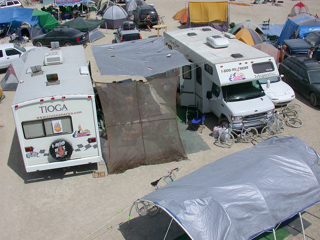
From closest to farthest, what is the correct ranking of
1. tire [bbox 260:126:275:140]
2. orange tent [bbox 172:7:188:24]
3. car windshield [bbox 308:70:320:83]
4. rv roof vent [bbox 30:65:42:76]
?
rv roof vent [bbox 30:65:42:76]
tire [bbox 260:126:275:140]
car windshield [bbox 308:70:320:83]
orange tent [bbox 172:7:188:24]

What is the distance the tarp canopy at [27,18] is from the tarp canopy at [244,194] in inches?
882

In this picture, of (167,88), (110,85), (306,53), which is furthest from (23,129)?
(306,53)

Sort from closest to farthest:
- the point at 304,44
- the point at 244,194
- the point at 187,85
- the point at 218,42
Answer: the point at 244,194
the point at 218,42
the point at 187,85
the point at 304,44

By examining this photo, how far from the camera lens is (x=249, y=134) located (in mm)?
11273

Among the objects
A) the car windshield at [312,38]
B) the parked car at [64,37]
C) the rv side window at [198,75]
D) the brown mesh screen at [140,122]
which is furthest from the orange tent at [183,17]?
the brown mesh screen at [140,122]

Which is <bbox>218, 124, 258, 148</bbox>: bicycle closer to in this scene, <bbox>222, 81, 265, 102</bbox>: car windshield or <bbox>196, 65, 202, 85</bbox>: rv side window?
<bbox>222, 81, 265, 102</bbox>: car windshield

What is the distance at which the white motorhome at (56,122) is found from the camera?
29.0 ft

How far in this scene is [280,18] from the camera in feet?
95.9

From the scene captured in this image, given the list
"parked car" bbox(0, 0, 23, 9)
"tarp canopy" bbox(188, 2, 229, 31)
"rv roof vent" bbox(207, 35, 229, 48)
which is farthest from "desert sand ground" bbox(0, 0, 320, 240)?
"parked car" bbox(0, 0, 23, 9)

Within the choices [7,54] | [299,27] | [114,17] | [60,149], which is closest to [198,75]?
[60,149]

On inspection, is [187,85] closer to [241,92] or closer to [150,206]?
[241,92]

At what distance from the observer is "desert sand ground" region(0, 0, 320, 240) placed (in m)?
7.88

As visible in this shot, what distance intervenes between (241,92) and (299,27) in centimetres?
1086

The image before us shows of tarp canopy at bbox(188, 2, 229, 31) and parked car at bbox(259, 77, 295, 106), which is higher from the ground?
tarp canopy at bbox(188, 2, 229, 31)
